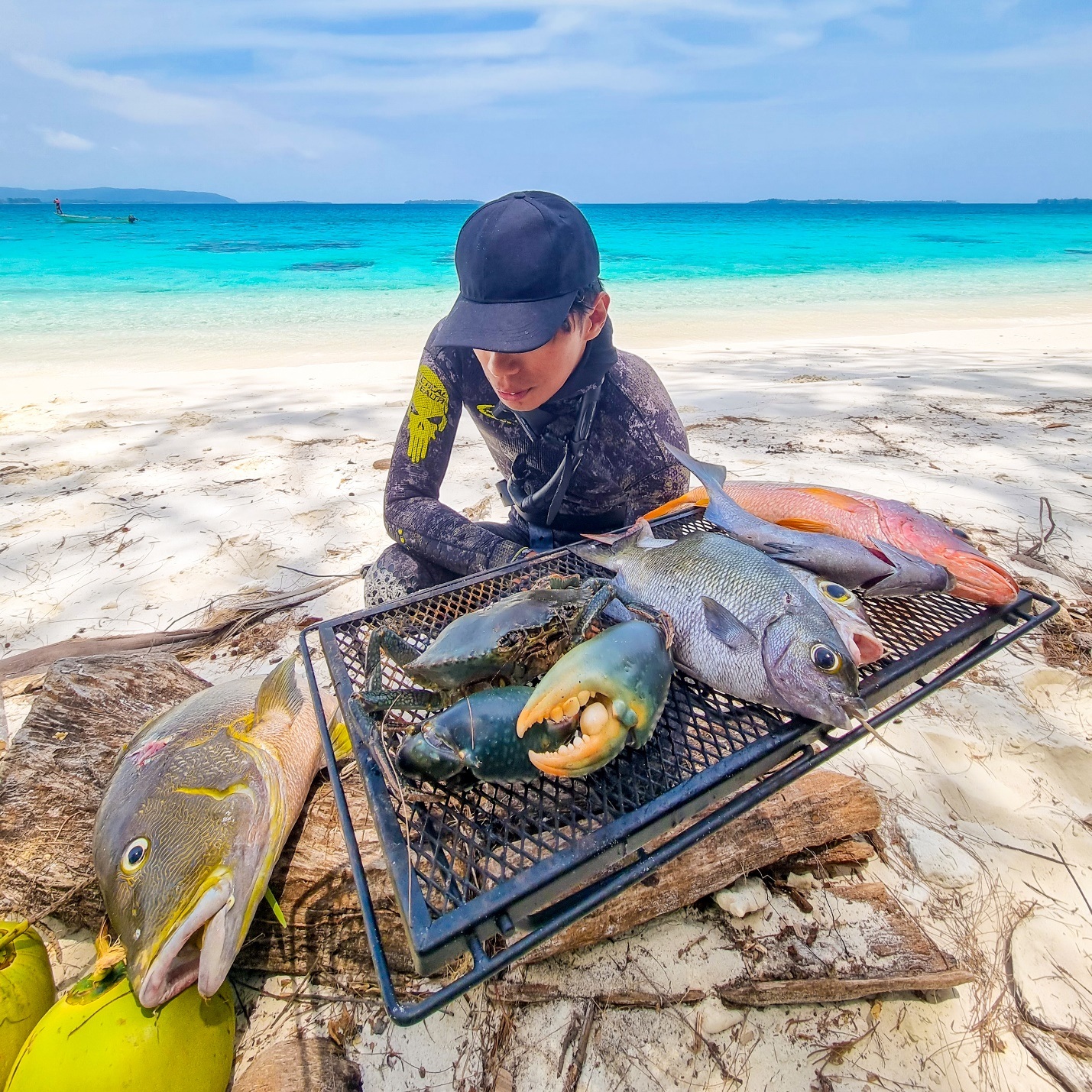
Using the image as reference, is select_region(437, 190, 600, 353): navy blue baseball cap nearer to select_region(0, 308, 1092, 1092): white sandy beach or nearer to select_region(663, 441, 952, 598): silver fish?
select_region(663, 441, 952, 598): silver fish

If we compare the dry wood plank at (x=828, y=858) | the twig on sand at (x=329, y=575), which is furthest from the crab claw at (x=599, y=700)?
the twig on sand at (x=329, y=575)

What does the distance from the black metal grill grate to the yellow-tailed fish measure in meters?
0.50

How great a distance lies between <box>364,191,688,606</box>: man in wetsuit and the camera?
2.20 metres

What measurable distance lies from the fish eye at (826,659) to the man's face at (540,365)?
132 cm

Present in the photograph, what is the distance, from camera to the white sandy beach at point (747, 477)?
5.08 ft

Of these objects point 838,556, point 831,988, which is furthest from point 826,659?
point 831,988

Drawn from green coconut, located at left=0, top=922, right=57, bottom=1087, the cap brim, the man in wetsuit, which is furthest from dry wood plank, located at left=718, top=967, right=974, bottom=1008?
the cap brim

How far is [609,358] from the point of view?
8.60 ft

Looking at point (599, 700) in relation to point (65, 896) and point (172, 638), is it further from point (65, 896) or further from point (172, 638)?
point (172, 638)

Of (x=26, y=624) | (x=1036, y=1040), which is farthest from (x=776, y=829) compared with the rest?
(x=26, y=624)

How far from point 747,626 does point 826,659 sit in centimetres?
19

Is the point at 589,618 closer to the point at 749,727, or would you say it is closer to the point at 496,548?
the point at 749,727

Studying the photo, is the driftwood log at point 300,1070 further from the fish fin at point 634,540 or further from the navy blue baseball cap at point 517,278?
the navy blue baseball cap at point 517,278

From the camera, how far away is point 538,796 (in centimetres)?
125
